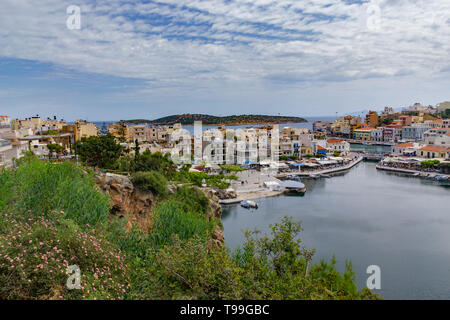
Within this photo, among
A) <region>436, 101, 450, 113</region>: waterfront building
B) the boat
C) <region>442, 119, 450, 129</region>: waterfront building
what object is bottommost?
the boat

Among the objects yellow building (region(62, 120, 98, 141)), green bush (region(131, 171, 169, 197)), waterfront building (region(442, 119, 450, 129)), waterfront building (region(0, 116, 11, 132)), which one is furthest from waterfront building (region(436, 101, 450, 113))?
waterfront building (region(0, 116, 11, 132))

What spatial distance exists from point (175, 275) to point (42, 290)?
1.06 meters

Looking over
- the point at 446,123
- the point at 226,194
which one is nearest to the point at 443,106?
the point at 446,123

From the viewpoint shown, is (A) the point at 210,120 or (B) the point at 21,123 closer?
(B) the point at 21,123

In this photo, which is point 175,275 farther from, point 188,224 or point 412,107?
point 412,107

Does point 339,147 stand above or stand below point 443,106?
below

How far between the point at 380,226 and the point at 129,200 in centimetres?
1052

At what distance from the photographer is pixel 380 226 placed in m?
13.7

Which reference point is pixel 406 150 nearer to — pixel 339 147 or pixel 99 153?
pixel 339 147

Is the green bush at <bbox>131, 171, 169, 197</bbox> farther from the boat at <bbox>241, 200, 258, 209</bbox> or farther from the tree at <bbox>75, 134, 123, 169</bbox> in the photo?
the boat at <bbox>241, 200, 258, 209</bbox>

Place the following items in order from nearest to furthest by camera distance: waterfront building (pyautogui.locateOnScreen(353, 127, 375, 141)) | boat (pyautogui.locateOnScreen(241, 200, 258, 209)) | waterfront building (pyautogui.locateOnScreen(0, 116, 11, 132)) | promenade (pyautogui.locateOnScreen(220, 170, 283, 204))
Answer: waterfront building (pyautogui.locateOnScreen(0, 116, 11, 132))
boat (pyautogui.locateOnScreen(241, 200, 258, 209))
promenade (pyautogui.locateOnScreen(220, 170, 283, 204))
waterfront building (pyautogui.locateOnScreen(353, 127, 375, 141))

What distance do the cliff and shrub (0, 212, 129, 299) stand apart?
13.2ft

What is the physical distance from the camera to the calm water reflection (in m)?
9.14
